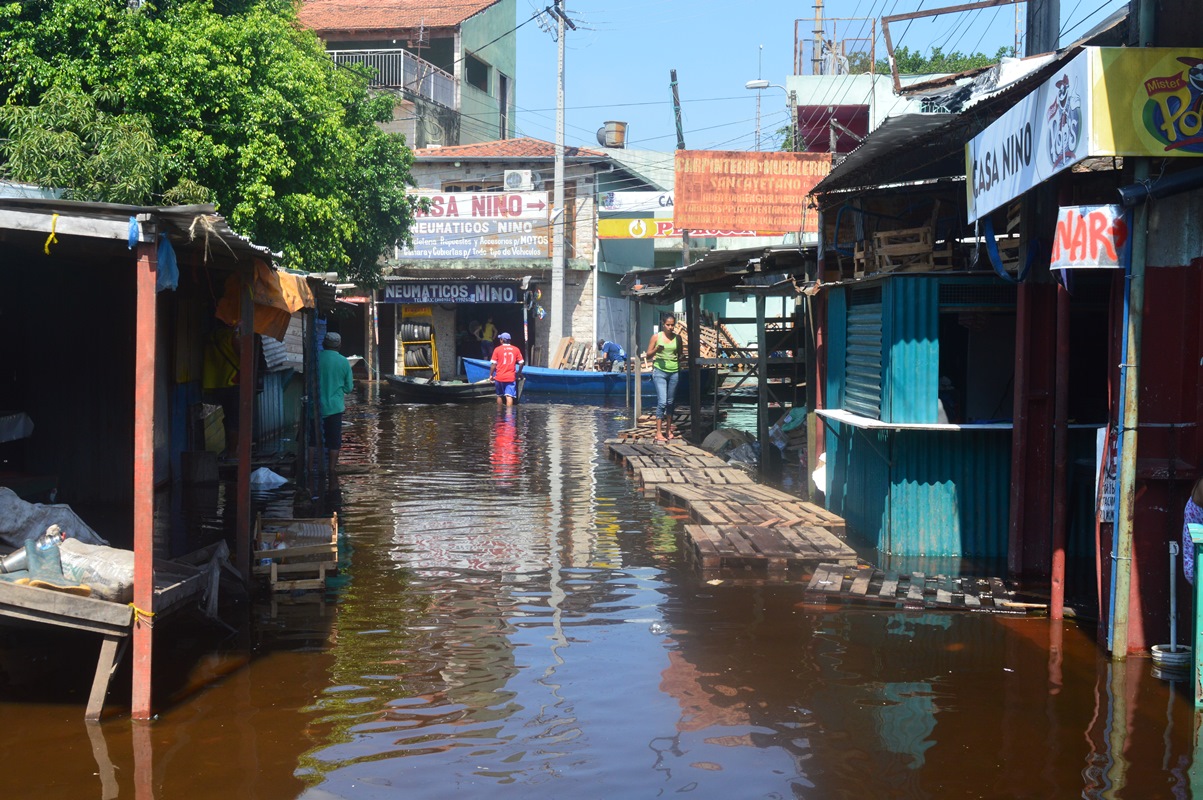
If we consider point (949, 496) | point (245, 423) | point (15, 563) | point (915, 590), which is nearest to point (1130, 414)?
point (915, 590)

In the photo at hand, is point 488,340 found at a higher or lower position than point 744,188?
lower

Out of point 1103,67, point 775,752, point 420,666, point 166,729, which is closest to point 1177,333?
point 1103,67

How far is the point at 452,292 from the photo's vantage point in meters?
32.9

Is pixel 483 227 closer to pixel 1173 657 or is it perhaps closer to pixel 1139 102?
pixel 1139 102

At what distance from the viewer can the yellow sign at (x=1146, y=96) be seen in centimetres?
591

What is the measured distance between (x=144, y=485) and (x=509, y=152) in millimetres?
29754

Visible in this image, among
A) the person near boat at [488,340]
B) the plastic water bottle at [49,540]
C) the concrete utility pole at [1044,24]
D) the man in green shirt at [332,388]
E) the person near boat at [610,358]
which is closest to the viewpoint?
the plastic water bottle at [49,540]

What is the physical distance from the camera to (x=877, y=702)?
19.6ft

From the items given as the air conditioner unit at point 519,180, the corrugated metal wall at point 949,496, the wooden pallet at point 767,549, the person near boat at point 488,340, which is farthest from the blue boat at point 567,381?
the corrugated metal wall at point 949,496

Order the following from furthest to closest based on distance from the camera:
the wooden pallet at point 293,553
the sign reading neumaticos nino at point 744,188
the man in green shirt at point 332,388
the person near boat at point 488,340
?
1. the person near boat at point 488,340
2. the sign reading neumaticos nino at point 744,188
3. the man in green shirt at point 332,388
4. the wooden pallet at point 293,553

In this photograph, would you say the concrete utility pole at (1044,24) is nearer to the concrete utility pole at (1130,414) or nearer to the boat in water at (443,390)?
the concrete utility pole at (1130,414)

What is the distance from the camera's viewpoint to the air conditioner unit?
33688 millimetres

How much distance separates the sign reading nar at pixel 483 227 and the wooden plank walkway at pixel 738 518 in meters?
18.7

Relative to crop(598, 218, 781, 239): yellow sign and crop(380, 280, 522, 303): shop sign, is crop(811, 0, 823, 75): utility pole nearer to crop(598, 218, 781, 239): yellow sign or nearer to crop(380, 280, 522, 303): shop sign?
crop(598, 218, 781, 239): yellow sign
